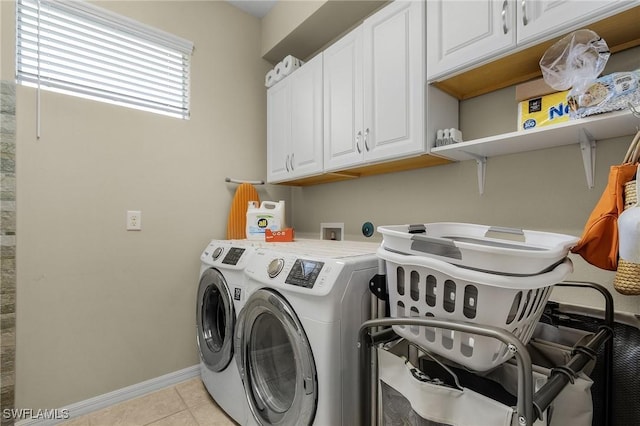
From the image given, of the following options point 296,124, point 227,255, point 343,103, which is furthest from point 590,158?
point 227,255

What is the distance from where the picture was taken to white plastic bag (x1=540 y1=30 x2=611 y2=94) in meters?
0.92

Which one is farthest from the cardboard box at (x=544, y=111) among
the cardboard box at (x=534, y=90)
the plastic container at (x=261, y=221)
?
the plastic container at (x=261, y=221)

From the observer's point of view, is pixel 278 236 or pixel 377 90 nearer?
pixel 377 90

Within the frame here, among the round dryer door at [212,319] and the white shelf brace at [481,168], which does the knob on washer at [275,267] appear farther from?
the white shelf brace at [481,168]

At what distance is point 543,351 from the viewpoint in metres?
0.96

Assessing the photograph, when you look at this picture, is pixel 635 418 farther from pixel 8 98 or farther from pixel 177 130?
pixel 8 98

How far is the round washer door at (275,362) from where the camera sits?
1091 millimetres

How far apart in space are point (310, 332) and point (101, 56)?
211cm

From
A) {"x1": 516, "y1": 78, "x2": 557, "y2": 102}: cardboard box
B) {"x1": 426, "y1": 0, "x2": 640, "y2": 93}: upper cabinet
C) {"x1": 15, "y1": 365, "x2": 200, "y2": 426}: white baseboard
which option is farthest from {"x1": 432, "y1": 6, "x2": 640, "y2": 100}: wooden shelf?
{"x1": 15, "y1": 365, "x2": 200, "y2": 426}: white baseboard

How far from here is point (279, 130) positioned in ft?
7.41

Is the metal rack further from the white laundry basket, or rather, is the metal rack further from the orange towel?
the orange towel

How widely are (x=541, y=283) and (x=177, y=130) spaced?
2.24 meters

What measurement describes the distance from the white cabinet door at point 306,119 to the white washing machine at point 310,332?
33.1 inches

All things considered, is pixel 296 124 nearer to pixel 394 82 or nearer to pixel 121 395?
pixel 394 82
